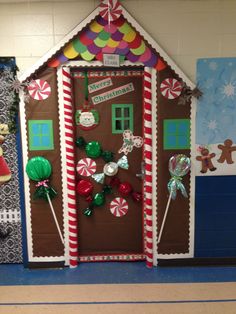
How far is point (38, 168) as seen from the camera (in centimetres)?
306

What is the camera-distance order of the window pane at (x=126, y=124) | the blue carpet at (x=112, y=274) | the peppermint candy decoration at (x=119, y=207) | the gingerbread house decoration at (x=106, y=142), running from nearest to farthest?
the gingerbread house decoration at (x=106, y=142), the blue carpet at (x=112, y=274), the window pane at (x=126, y=124), the peppermint candy decoration at (x=119, y=207)

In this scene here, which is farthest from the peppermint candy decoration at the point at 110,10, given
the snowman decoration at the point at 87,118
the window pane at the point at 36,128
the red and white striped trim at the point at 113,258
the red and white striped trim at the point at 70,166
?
the red and white striped trim at the point at 113,258

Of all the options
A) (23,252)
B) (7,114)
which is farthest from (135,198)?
(7,114)

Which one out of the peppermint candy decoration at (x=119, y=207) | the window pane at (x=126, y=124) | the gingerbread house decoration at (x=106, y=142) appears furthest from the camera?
the peppermint candy decoration at (x=119, y=207)

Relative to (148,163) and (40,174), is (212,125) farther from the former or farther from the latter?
(40,174)

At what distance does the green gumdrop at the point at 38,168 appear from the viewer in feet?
10.0

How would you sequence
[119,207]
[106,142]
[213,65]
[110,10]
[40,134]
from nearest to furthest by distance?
[110,10] < [213,65] < [40,134] < [106,142] < [119,207]

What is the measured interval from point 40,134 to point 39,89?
39 cm

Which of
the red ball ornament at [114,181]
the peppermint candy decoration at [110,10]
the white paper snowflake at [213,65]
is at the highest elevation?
the peppermint candy decoration at [110,10]

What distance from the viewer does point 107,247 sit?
3359 mm

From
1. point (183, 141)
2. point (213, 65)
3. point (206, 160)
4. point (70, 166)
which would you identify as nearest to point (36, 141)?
point (70, 166)

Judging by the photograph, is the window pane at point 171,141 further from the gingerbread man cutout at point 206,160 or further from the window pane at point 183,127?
the gingerbread man cutout at point 206,160

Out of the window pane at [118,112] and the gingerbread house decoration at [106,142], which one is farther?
the window pane at [118,112]

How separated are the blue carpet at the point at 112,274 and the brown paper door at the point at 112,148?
175 millimetres
